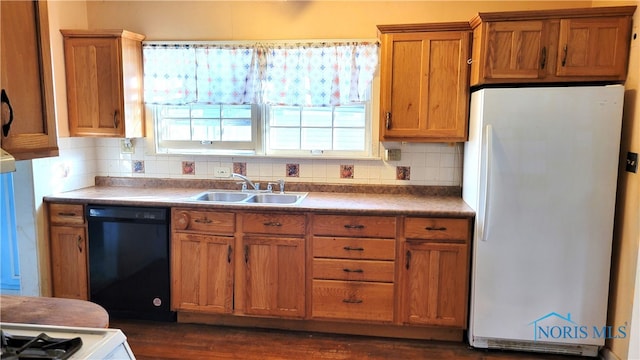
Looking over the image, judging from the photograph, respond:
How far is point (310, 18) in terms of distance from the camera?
10.6ft

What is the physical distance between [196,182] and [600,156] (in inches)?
110

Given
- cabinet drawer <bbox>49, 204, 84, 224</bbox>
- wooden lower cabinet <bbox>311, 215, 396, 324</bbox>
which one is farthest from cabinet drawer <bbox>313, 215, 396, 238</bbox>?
cabinet drawer <bbox>49, 204, 84, 224</bbox>

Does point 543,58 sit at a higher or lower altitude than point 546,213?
higher

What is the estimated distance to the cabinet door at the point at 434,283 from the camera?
2.74 meters

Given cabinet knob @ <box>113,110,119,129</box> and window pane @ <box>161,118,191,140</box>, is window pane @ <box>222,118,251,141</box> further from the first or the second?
cabinet knob @ <box>113,110,119,129</box>

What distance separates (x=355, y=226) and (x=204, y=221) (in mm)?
1011

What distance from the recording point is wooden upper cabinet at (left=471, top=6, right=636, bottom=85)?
2.48m

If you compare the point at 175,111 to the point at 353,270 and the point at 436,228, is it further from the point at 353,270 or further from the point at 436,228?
the point at 436,228

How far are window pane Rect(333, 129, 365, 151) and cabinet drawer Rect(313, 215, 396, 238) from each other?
759mm

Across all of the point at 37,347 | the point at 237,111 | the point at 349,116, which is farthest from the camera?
the point at 237,111

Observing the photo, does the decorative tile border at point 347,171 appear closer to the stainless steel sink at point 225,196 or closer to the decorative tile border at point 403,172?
the decorative tile border at point 403,172

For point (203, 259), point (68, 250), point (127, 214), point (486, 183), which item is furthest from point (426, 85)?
point (68, 250)

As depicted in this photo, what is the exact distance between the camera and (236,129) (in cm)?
348

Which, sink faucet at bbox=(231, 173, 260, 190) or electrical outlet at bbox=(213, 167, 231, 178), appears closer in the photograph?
sink faucet at bbox=(231, 173, 260, 190)
